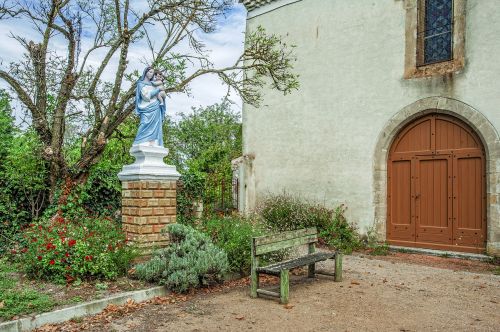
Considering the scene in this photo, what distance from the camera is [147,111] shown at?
6.87 metres

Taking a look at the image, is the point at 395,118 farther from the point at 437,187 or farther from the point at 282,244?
the point at 282,244

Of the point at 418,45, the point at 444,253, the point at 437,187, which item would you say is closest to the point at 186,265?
the point at 444,253

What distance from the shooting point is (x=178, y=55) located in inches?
335

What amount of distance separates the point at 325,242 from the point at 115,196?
15.5ft

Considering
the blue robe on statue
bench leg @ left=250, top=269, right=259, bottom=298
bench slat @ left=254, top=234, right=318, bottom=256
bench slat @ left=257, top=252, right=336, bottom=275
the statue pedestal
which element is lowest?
bench leg @ left=250, top=269, right=259, bottom=298

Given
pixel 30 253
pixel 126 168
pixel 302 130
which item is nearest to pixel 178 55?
pixel 126 168

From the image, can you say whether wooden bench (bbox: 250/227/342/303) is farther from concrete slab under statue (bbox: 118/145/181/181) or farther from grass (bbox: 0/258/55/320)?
grass (bbox: 0/258/55/320)

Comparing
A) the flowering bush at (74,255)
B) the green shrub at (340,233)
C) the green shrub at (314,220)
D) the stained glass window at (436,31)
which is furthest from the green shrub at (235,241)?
the stained glass window at (436,31)

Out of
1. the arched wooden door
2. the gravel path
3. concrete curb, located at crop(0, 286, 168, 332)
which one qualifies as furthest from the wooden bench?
the arched wooden door

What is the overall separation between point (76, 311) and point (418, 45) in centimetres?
833

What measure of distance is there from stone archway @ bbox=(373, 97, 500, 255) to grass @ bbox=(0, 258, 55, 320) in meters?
7.10

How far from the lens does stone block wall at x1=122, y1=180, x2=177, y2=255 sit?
21.0 ft

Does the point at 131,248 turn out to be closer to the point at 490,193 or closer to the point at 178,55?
the point at 178,55

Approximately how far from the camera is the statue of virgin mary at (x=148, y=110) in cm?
683
